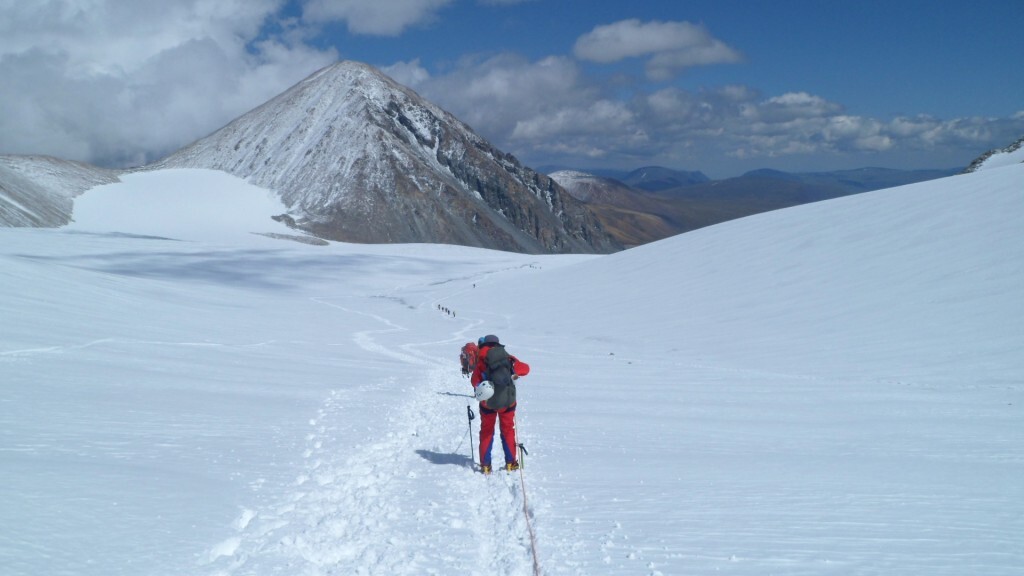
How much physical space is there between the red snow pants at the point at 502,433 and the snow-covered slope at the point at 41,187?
68.4 m

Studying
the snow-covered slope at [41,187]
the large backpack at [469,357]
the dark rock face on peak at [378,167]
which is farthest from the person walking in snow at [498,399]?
the dark rock face on peak at [378,167]

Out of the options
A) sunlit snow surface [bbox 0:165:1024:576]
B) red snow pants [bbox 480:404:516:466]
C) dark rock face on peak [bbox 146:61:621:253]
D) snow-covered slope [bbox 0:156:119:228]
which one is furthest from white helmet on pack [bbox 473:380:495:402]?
dark rock face on peak [bbox 146:61:621:253]

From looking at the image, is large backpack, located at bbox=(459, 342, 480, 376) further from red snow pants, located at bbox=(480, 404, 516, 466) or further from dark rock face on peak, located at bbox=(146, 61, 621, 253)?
dark rock face on peak, located at bbox=(146, 61, 621, 253)

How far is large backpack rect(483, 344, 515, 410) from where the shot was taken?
322 inches

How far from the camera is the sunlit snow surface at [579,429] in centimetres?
536

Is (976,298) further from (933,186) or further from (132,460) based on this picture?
(132,460)

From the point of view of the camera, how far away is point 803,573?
4957 mm

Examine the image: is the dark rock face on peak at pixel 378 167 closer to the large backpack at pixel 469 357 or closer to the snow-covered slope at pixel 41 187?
the snow-covered slope at pixel 41 187

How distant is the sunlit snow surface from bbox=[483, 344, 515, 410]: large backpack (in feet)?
2.89

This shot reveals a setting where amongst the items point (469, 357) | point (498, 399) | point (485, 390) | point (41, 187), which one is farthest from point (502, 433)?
point (41, 187)

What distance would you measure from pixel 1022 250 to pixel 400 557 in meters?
19.2

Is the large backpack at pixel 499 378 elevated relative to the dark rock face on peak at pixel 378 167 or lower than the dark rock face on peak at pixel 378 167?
lower

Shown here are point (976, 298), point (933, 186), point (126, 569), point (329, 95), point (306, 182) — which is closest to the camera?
point (126, 569)

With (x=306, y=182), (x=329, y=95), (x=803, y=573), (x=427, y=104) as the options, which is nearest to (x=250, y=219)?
(x=306, y=182)
